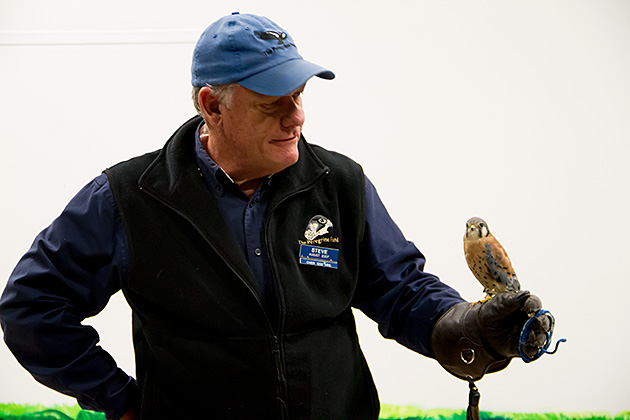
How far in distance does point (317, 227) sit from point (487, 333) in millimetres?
408

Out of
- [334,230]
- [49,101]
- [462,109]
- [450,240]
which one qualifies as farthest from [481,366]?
[49,101]

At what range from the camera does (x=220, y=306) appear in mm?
1338

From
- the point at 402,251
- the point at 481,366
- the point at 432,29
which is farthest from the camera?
the point at 432,29

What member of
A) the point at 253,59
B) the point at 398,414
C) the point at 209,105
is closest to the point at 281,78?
the point at 253,59

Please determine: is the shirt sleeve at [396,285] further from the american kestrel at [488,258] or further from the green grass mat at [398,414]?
the green grass mat at [398,414]

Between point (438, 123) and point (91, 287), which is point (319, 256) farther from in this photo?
point (438, 123)

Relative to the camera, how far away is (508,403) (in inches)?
97.0

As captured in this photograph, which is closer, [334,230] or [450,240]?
[334,230]

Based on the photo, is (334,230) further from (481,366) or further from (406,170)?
(406,170)

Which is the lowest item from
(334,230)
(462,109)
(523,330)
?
(523,330)

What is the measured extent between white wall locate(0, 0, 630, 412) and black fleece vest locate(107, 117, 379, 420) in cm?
106

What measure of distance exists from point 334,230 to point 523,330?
0.44 metres

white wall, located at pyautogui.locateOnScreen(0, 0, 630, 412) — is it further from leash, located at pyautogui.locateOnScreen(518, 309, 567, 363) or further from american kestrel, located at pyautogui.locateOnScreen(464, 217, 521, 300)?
leash, located at pyautogui.locateOnScreen(518, 309, 567, 363)

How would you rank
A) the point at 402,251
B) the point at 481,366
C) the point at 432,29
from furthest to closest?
the point at 432,29, the point at 402,251, the point at 481,366
